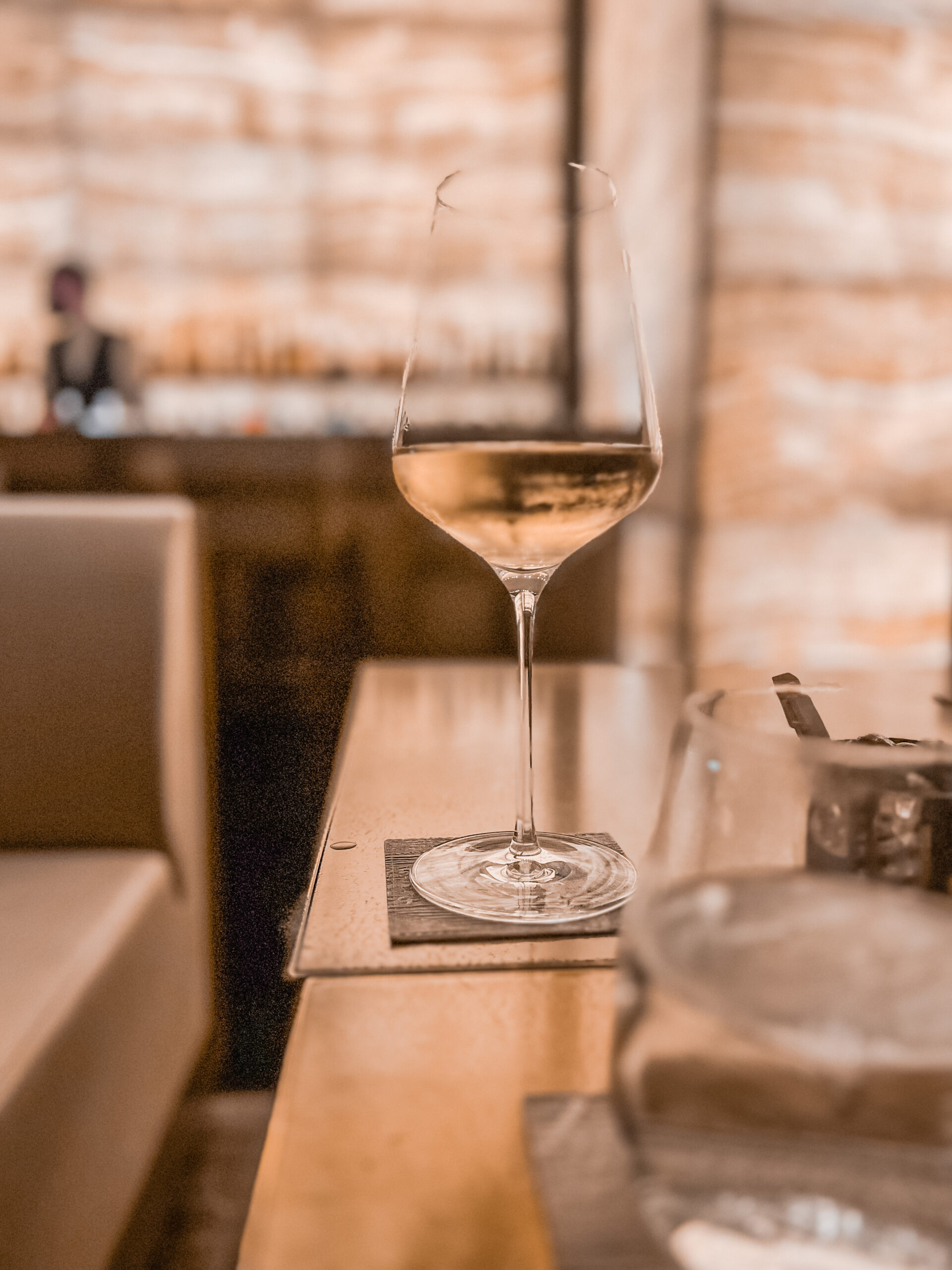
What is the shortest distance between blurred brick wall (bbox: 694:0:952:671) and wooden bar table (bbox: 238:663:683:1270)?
187 cm

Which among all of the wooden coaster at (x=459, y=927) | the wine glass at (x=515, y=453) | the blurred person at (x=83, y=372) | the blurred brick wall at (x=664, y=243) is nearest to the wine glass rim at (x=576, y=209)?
the wine glass at (x=515, y=453)

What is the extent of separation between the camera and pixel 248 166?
13.1 feet

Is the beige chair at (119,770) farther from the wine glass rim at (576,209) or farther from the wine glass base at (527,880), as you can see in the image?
the wine glass rim at (576,209)

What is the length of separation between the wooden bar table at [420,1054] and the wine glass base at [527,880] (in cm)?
2

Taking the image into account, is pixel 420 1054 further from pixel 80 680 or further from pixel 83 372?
pixel 83 372

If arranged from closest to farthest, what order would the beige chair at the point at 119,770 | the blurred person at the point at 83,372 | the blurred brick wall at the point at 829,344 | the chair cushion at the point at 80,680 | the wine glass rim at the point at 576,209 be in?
the wine glass rim at the point at 576,209, the beige chair at the point at 119,770, the chair cushion at the point at 80,680, the blurred brick wall at the point at 829,344, the blurred person at the point at 83,372

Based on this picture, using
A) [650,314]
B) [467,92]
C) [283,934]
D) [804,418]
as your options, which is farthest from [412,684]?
[467,92]

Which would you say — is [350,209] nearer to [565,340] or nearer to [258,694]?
[565,340]

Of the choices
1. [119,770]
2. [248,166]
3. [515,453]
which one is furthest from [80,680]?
[248,166]

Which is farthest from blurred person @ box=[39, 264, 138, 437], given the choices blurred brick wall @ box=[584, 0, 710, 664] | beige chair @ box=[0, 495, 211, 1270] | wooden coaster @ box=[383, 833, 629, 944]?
wooden coaster @ box=[383, 833, 629, 944]

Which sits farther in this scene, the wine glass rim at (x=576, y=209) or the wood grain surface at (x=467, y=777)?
the wine glass rim at (x=576, y=209)

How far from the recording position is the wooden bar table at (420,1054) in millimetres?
233

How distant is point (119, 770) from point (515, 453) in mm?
738

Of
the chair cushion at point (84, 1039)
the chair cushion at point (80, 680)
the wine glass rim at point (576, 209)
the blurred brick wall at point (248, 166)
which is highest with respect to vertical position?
the blurred brick wall at point (248, 166)
